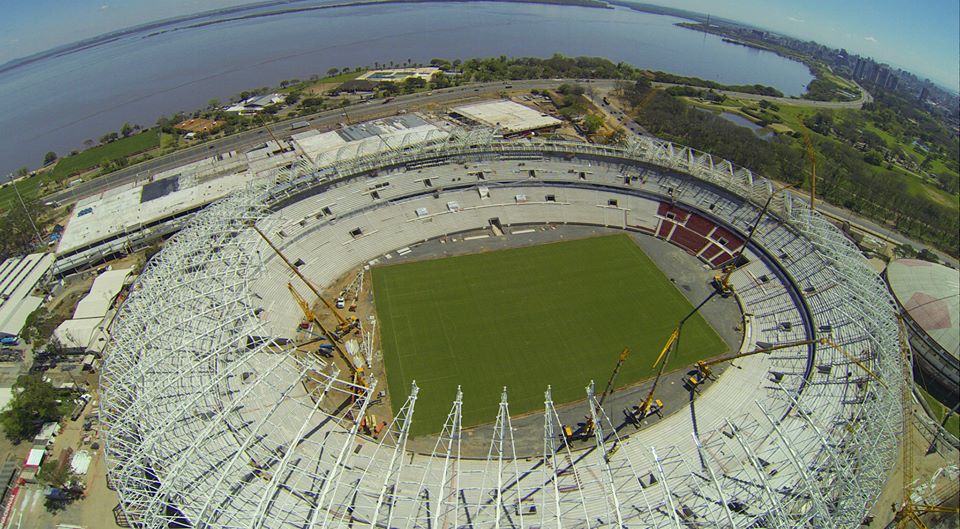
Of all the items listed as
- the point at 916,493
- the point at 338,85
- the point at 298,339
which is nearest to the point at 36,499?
the point at 298,339

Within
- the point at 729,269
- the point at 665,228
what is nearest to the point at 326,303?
the point at 665,228

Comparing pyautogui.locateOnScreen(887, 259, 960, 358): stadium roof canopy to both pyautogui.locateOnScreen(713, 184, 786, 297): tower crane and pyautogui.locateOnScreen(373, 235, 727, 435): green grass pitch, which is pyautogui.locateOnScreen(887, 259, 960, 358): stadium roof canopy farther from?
pyautogui.locateOnScreen(373, 235, 727, 435): green grass pitch

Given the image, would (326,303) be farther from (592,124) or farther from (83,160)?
(83,160)

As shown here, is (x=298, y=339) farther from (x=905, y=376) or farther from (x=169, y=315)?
(x=905, y=376)

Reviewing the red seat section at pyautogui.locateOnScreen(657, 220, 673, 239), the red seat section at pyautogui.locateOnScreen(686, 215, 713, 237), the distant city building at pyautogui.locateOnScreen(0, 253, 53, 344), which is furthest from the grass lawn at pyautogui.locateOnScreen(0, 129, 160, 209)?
the red seat section at pyautogui.locateOnScreen(686, 215, 713, 237)

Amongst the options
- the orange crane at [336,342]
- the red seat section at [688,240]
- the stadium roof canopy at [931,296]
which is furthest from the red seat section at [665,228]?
the orange crane at [336,342]

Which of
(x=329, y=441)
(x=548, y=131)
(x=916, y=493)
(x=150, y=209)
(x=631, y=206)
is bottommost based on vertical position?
(x=329, y=441)
